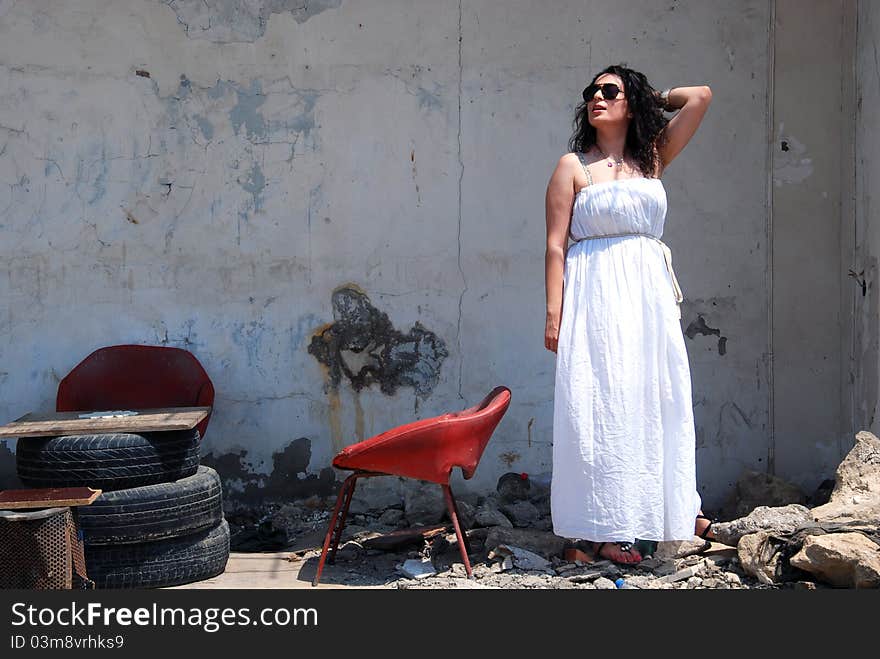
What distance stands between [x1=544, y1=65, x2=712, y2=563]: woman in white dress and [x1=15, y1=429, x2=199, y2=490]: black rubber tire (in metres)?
1.79

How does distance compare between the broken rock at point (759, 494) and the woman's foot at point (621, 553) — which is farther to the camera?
the broken rock at point (759, 494)

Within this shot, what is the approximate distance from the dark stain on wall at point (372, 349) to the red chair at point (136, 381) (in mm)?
701

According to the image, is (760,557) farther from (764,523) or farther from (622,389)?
(622,389)

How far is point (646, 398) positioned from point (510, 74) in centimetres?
240

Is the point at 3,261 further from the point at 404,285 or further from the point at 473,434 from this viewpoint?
the point at 473,434

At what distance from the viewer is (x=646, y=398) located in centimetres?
440

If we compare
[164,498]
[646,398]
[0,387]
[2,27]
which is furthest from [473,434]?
[2,27]

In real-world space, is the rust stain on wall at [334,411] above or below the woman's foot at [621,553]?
above

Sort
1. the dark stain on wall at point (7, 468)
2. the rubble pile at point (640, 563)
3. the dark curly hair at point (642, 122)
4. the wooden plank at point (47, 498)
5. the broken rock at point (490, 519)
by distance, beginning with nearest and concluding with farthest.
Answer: the wooden plank at point (47, 498)
the rubble pile at point (640, 563)
the dark curly hair at point (642, 122)
the broken rock at point (490, 519)
the dark stain on wall at point (7, 468)

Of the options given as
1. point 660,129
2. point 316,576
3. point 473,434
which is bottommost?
point 316,576

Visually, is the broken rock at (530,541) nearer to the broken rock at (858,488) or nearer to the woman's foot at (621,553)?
the woman's foot at (621,553)

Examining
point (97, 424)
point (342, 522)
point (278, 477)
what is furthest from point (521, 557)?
point (97, 424)

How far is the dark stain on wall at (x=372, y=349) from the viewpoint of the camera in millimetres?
5910

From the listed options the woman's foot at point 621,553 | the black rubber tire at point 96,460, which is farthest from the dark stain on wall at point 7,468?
the woman's foot at point 621,553
